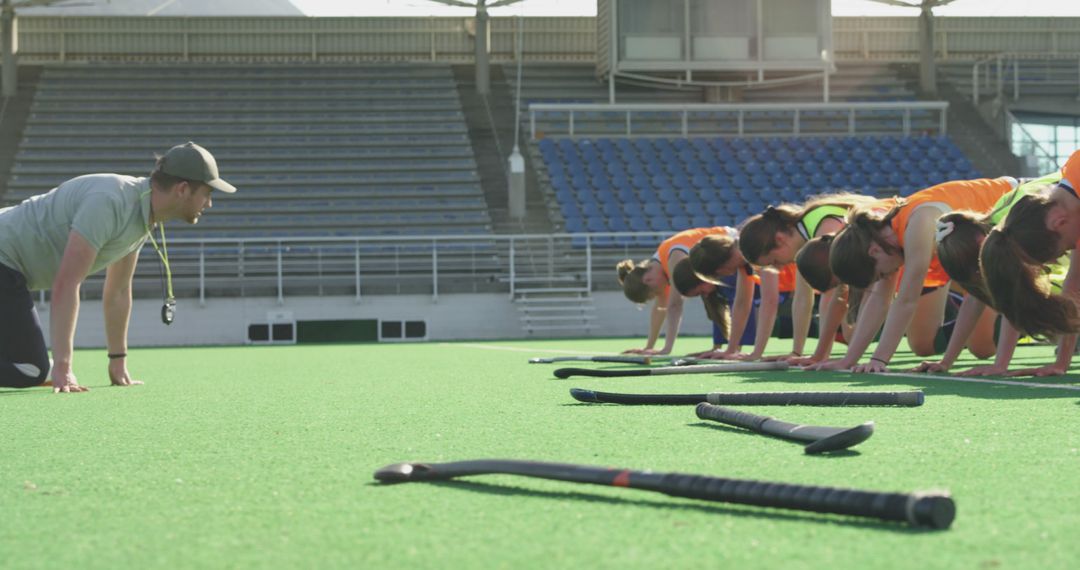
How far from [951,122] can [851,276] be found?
72.8 ft

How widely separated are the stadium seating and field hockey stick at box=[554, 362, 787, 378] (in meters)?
14.2

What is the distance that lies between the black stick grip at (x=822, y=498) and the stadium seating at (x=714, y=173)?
18.5 metres

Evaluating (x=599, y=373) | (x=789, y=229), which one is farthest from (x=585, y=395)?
(x=789, y=229)

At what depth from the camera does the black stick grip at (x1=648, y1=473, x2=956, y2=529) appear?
1.64 metres

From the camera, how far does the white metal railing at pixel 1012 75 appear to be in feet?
87.4

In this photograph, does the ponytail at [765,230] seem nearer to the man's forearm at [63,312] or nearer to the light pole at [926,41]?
the man's forearm at [63,312]

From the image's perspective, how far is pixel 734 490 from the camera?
1.84 meters

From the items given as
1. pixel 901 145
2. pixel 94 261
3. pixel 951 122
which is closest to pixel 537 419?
pixel 94 261

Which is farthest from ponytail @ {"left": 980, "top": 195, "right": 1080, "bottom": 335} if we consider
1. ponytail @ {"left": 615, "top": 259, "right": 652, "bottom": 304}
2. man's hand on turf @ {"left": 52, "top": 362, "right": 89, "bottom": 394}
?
ponytail @ {"left": 615, "top": 259, "right": 652, "bottom": 304}

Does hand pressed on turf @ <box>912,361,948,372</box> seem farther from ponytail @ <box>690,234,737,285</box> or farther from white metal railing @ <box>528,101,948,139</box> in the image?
white metal railing @ <box>528,101,948,139</box>

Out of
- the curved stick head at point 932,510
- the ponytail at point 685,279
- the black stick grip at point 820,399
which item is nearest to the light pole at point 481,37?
the ponytail at point 685,279

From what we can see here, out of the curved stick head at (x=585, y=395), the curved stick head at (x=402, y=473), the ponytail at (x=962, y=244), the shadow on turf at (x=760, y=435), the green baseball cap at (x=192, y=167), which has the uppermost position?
the green baseball cap at (x=192, y=167)

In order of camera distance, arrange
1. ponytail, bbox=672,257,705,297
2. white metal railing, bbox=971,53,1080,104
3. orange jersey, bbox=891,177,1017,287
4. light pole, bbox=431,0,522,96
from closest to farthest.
→ orange jersey, bbox=891,177,1017,287
ponytail, bbox=672,257,705,297
light pole, bbox=431,0,522,96
white metal railing, bbox=971,53,1080,104

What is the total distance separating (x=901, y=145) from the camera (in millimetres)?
23875
